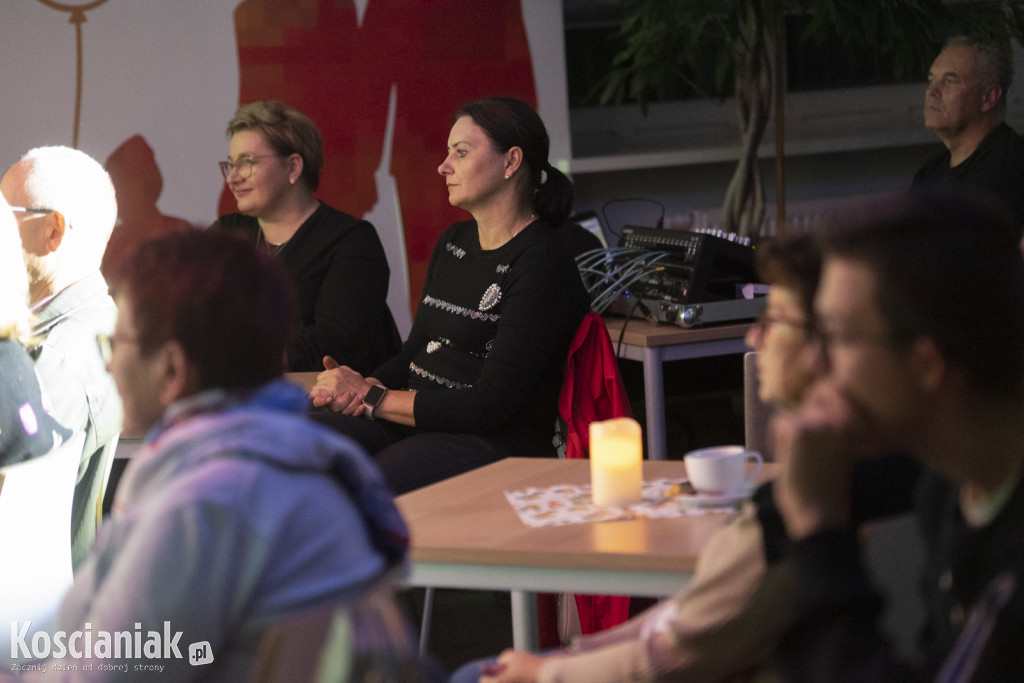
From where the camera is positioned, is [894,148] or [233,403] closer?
[233,403]

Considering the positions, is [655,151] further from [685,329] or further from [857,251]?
[857,251]

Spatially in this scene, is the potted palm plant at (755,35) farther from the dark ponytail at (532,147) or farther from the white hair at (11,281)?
the white hair at (11,281)

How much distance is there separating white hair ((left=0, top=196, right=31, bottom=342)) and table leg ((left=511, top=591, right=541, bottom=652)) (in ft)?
2.87

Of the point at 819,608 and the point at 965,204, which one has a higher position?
the point at 965,204

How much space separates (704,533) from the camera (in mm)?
1482

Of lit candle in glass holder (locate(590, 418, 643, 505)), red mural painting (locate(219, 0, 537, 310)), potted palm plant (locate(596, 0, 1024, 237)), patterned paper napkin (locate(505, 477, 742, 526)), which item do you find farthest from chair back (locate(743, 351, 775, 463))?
red mural painting (locate(219, 0, 537, 310))

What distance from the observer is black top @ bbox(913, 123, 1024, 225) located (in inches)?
137

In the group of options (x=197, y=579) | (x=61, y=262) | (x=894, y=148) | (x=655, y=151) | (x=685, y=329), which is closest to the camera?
(x=197, y=579)

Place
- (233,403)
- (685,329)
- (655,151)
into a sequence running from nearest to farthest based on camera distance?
(233,403)
(685,329)
(655,151)

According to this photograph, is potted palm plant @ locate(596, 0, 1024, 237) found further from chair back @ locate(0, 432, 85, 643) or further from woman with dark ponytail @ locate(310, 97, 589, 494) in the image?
chair back @ locate(0, 432, 85, 643)

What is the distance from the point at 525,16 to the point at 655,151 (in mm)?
1119

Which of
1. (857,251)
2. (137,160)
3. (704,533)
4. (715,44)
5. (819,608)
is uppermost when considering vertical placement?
(715,44)

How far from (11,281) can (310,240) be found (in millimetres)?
1403

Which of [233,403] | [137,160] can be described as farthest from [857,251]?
[137,160]
